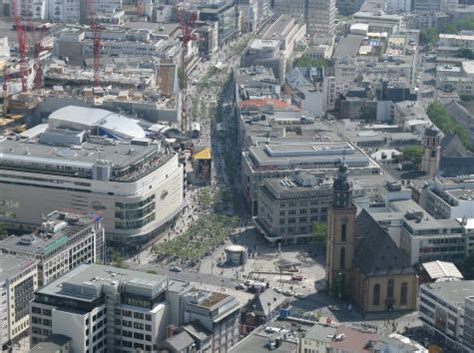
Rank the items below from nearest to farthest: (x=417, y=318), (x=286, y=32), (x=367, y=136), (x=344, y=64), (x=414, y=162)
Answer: (x=417, y=318), (x=414, y=162), (x=367, y=136), (x=344, y=64), (x=286, y=32)

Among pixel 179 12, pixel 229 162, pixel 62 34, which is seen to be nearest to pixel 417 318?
pixel 229 162

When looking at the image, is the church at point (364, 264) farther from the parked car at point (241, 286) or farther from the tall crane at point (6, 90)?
the tall crane at point (6, 90)

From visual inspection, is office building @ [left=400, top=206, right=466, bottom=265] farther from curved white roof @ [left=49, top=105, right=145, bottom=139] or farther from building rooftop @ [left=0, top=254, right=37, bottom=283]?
curved white roof @ [left=49, top=105, right=145, bottom=139]

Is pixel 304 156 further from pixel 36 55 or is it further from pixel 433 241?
pixel 36 55

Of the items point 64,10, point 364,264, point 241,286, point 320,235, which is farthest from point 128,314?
point 64,10

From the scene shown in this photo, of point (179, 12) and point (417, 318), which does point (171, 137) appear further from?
point (179, 12)

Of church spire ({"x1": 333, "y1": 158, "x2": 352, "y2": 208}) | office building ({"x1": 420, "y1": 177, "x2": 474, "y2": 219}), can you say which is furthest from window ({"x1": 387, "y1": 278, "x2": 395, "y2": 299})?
office building ({"x1": 420, "y1": 177, "x2": 474, "y2": 219})
